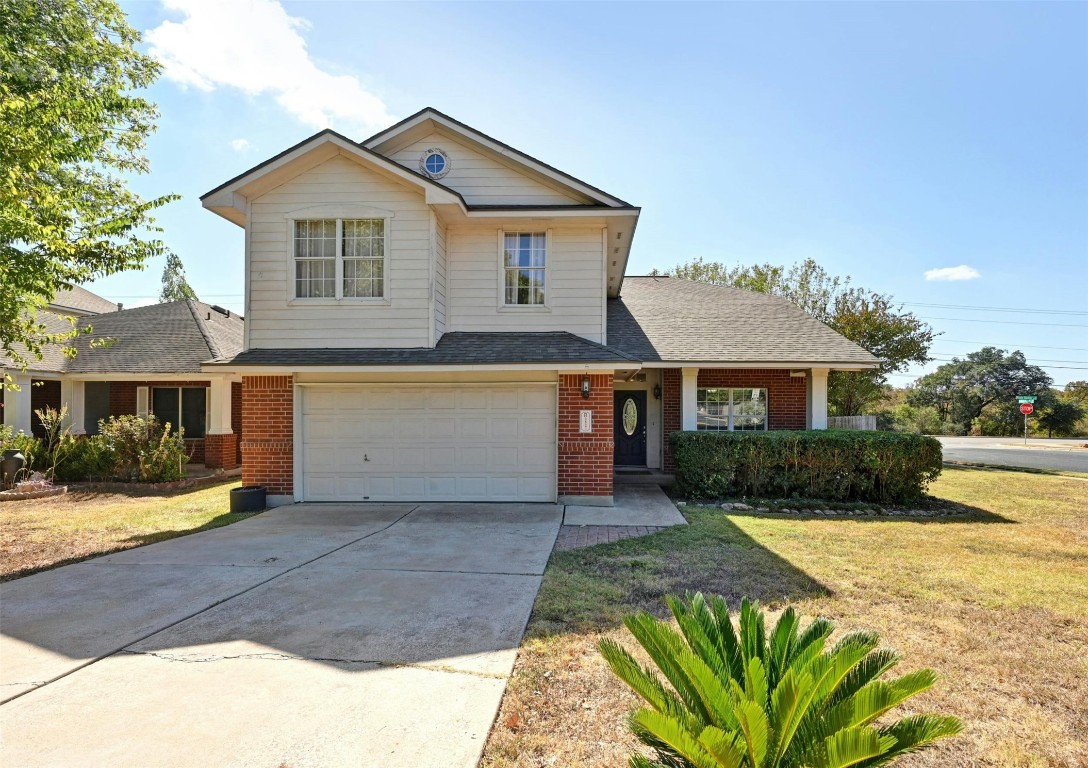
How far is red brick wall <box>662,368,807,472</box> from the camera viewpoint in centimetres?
1412

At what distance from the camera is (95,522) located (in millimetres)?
9227

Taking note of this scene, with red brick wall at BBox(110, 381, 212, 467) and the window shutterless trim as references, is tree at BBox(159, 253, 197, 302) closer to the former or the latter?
red brick wall at BBox(110, 381, 212, 467)

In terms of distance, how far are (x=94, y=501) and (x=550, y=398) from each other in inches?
382

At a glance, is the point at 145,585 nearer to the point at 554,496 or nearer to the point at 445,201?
the point at 554,496

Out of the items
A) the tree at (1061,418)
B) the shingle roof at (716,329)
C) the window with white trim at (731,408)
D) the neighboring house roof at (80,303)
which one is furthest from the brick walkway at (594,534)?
the tree at (1061,418)

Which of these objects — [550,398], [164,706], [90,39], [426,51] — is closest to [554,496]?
[550,398]

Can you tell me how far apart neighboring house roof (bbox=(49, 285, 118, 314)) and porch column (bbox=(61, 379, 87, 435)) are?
20.2ft

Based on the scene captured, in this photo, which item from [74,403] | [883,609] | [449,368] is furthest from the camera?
[74,403]

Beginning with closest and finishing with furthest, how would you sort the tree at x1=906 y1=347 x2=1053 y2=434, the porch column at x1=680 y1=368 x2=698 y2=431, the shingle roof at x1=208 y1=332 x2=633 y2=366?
the shingle roof at x1=208 y1=332 x2=633 y2=366 → the porch column at x1=680 y1=368 x2=698 y2=431 → the tree at x1=906 y1=347 x2=1053 y2=434

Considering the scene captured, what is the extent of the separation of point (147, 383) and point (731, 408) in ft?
53.5

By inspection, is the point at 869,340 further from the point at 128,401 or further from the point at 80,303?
the point at 80,303

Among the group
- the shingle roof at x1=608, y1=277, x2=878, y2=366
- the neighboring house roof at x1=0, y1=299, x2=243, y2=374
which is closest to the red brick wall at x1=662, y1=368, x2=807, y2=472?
the shingle roof at x1=608, y1=277, x2=878, y2=366

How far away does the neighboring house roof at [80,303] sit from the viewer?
2067cm

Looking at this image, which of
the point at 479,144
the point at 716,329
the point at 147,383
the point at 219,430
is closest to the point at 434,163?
the point at 479,144
